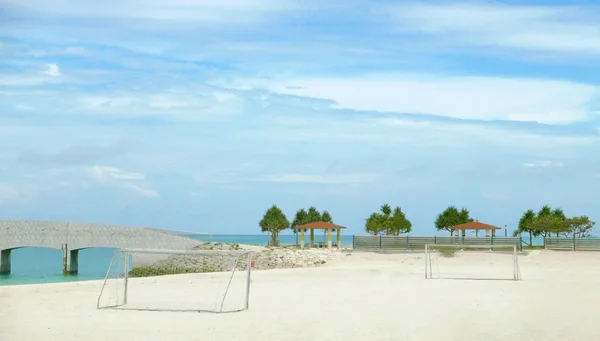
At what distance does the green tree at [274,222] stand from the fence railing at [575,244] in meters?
24.9

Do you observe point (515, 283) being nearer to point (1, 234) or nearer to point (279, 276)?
point (279, 276)

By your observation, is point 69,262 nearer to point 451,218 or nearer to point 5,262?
point 5,262

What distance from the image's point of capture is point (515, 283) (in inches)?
1172

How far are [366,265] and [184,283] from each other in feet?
56.0

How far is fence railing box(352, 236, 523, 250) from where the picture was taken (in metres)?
52.5

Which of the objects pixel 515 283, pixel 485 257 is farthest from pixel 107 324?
pixel 485 257

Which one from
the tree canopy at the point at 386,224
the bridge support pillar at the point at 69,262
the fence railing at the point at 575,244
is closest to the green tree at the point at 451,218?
the tree canopy at the point at 386,224

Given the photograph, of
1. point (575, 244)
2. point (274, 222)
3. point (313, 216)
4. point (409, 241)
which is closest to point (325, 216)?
point (313, 216)

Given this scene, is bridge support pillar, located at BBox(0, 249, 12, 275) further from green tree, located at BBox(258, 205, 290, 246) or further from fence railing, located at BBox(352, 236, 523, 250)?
fence railing, located at BBox(352, 236, 523, 250)

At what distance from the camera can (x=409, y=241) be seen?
179 feet

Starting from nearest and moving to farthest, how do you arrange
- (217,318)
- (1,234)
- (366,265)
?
(217,318) → (366,265) → (1,234)

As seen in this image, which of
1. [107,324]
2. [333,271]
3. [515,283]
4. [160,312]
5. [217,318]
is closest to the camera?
[107,324]

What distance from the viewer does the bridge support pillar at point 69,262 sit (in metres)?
59.8

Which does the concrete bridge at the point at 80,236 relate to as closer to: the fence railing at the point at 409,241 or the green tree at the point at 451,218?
the fence railing at the point at 409,241
